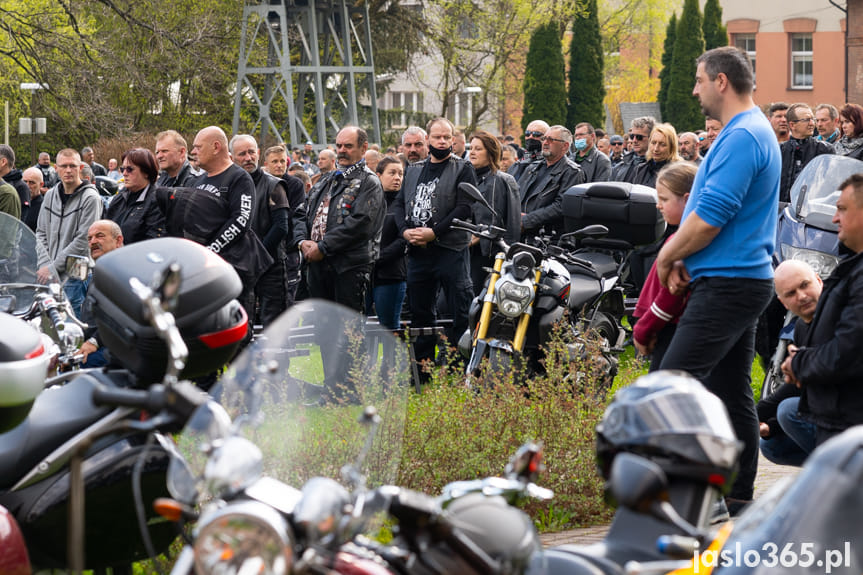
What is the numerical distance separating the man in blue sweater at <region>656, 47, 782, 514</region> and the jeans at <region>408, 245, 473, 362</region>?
4326mm

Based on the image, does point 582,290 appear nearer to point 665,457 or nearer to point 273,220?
point 273,220

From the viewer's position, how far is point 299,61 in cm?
3947

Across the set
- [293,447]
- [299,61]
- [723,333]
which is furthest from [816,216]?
[299,61]

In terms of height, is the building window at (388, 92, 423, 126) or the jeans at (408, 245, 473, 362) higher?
the building window at (388, 92, 423, 126)

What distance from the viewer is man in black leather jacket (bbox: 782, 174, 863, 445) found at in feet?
15.3

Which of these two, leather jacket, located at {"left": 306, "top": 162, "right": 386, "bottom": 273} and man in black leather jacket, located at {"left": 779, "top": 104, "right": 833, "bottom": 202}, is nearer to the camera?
leather jacket, located at {"left": 306, "top": 162, "right": 386, "bottom": 273}

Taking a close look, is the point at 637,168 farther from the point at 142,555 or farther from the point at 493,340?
the point at 142,555

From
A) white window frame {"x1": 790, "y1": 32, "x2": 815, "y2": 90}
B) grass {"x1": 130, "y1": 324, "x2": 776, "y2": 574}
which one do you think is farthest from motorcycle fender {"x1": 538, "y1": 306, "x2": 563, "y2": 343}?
white window frame {"x1": 790, "y1": 32, "x2": 815, "y2": 90}

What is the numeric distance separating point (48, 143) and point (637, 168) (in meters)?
31.5

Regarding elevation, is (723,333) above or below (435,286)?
above

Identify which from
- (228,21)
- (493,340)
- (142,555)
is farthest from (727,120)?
(228,21)

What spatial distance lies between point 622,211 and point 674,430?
652cm

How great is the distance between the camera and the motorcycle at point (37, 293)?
590cm

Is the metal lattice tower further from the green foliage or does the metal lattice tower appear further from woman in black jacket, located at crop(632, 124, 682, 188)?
woman in black jacket, located at crop(632, 124, 682, 188)
